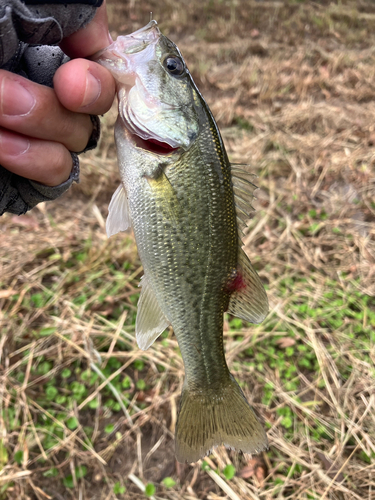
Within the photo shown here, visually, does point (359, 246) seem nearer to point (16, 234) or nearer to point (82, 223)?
point (82, 223)

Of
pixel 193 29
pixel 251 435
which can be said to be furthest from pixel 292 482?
pixel 193 29

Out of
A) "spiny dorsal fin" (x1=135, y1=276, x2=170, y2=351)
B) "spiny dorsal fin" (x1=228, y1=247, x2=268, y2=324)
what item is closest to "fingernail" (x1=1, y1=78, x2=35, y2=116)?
"spiny dorsal fin" (x1=135, y1=276, x2=170, y2=351)

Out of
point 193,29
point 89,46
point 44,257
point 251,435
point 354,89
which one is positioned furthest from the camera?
point 193,29

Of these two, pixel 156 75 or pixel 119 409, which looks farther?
pixel 119 409

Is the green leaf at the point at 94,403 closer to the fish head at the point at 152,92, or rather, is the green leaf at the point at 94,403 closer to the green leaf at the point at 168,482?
the green leaf at the point at 168,482

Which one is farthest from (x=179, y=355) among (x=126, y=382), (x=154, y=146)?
(x=154, y=146)

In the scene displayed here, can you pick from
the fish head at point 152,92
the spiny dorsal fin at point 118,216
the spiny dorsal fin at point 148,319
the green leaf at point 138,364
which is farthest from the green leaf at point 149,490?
the fish head at point 152,92
